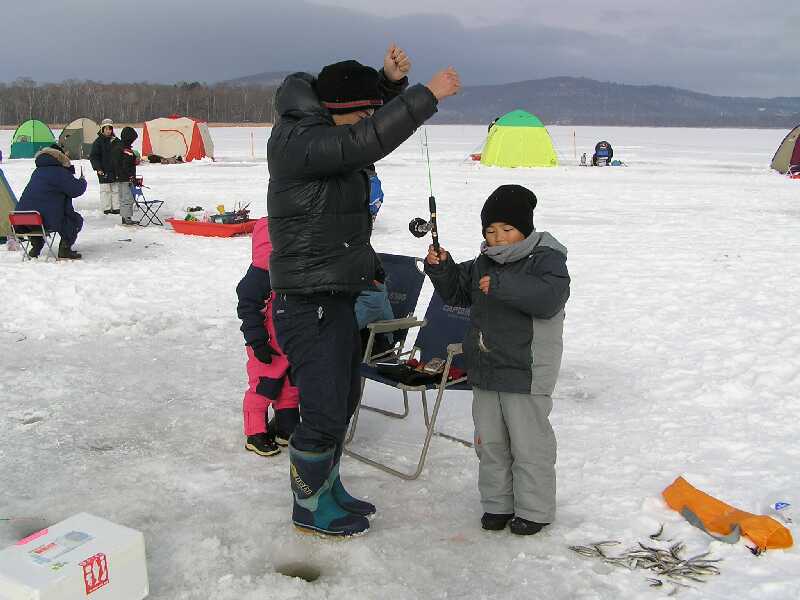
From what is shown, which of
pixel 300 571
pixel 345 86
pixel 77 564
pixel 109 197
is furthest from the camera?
pixel 109 197

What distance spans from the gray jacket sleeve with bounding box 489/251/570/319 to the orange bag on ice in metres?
0.98

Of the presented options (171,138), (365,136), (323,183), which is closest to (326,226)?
(323,183)

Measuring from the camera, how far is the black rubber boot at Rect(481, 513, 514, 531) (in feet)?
10.3

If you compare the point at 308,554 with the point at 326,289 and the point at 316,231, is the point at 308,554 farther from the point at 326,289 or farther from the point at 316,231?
the point at 316,231

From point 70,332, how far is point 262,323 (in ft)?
9.49

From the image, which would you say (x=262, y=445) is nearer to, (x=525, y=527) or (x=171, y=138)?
(x=525, y=527)

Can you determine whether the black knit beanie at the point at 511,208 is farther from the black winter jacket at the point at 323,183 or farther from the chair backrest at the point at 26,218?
the chair backrest at the point at 26,218

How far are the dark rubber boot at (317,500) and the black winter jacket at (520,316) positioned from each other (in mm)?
692

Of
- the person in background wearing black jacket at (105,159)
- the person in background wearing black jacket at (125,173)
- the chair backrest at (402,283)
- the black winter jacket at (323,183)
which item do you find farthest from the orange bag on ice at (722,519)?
the person in background wearing black jacket at (105,159)

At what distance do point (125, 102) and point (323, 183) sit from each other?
86975 millimetres

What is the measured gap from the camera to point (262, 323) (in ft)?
12.2

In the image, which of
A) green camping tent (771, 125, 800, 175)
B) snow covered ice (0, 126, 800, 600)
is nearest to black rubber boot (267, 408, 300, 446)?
snow covered ice (0, 126, 800, 600)

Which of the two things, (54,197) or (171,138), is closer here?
(54,197)

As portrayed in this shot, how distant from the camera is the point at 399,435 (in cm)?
Answer: 417
